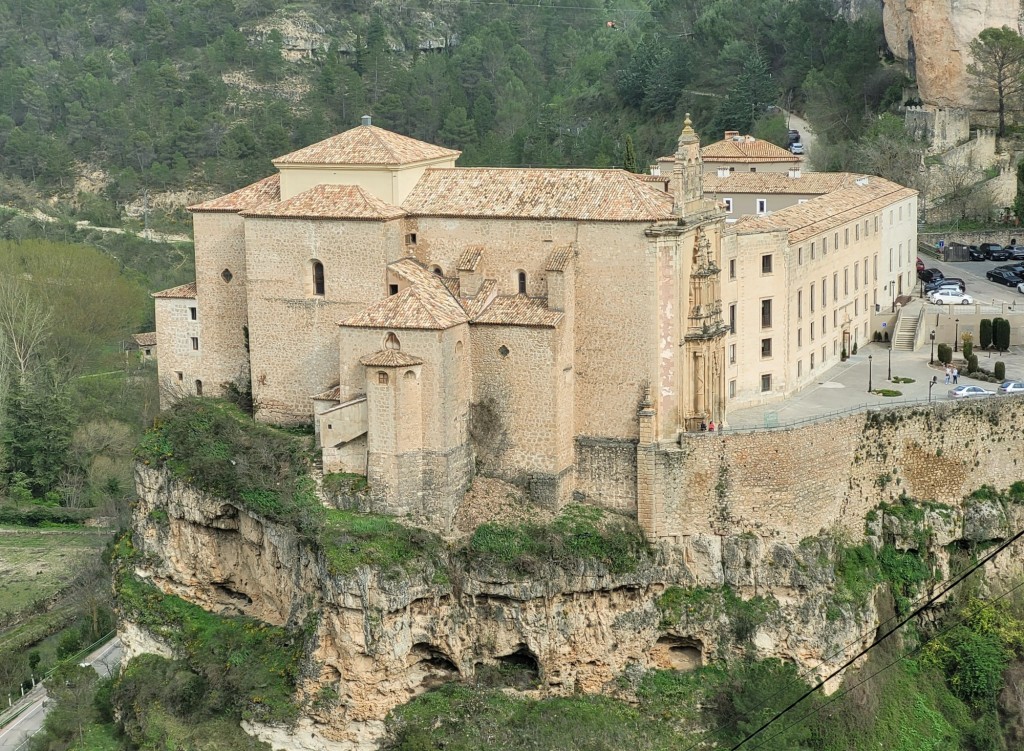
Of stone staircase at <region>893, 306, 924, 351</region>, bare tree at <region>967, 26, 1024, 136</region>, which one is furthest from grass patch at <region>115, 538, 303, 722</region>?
bare tree at <region>967, 26, 1024, 136</region>

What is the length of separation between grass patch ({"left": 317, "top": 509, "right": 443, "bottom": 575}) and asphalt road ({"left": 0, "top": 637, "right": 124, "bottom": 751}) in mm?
11962

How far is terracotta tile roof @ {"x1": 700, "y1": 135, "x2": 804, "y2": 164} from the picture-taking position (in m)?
72.3

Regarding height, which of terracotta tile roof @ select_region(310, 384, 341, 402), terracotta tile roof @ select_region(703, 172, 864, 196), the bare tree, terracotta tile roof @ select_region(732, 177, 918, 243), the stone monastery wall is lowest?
the stone monastery wall

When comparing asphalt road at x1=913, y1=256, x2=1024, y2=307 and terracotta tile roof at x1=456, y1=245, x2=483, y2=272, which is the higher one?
terracotta tile roof at x1=456, y1=245, x2=483, y2=272

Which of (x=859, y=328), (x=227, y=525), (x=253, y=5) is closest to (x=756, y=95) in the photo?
(x=859, y=328)

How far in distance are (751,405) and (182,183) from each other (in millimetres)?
66008

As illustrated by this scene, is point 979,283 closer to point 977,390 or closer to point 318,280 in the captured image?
point 977,390

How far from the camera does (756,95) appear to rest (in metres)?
91.3

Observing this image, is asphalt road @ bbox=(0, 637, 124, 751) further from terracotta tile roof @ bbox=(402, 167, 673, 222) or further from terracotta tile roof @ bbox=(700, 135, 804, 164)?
terracotta tile roof @ bbox=(700, 135, 804, 164)

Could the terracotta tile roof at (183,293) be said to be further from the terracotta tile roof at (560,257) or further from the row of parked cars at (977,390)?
the row of parked cars at (977,390)

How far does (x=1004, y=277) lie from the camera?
68625mm

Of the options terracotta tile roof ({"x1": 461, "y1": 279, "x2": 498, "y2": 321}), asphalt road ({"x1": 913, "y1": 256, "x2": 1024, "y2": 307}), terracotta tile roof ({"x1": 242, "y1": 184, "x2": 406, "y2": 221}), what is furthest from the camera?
asphalt road ({"x1": 913, "y1": 256, "x2": 1024, "y2": 307})

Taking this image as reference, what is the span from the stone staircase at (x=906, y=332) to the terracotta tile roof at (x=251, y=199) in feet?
72.4

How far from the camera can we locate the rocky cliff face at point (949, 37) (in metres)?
81.5
